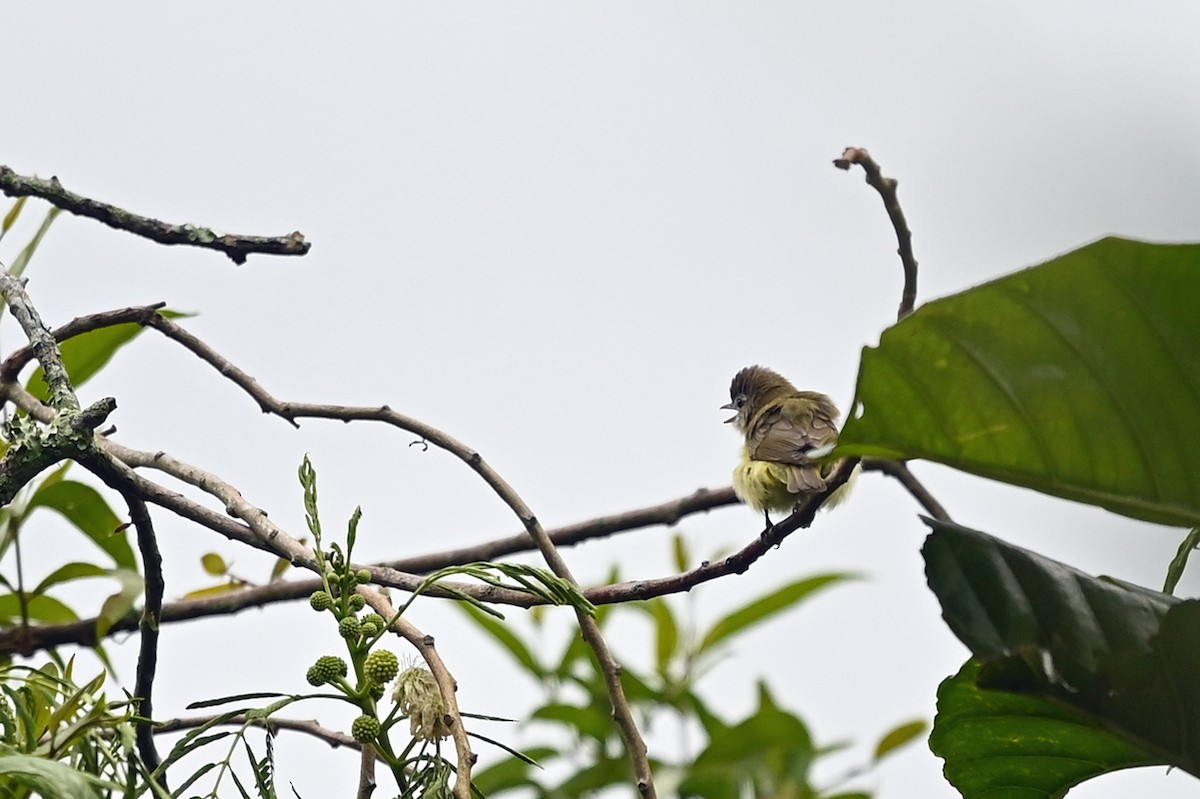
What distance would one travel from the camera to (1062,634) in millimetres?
1399

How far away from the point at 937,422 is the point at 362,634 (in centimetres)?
66

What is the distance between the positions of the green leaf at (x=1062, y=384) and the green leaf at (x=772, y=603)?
3.21 meters

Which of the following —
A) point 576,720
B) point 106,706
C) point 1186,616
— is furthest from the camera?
point 576,720

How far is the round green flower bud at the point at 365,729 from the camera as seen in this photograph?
1301 mm

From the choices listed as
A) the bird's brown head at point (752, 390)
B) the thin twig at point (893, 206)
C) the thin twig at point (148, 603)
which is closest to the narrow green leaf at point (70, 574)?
the thin twig at point (148, 603)

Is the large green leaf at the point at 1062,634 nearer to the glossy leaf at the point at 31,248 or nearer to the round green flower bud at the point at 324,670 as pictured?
the round green flower bud at the point at 324,670

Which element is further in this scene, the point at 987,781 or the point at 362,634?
the point at 987,781

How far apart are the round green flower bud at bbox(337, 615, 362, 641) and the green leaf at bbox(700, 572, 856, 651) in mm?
3333

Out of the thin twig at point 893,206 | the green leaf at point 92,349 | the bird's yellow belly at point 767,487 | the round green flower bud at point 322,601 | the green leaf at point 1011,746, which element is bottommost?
the green leaf at point 1011,746

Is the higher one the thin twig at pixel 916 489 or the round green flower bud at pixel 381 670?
the thin twig at pixel 916 489

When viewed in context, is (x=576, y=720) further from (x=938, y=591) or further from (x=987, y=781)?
(x=938, y=591)

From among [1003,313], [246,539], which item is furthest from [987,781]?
[246,539]

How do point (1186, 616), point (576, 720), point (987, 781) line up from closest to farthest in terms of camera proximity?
1. point (1186, 616)
2. point (987, 781)
3. point (576, 720)

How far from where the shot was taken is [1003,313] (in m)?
1.32
